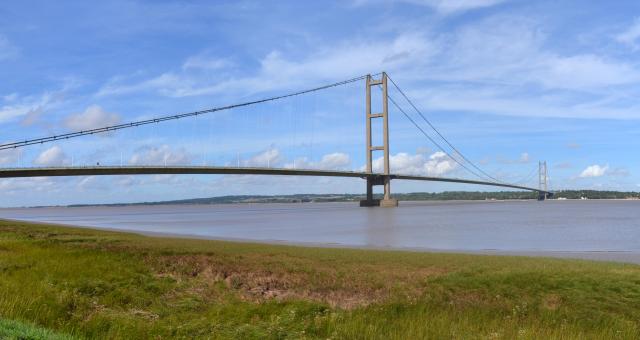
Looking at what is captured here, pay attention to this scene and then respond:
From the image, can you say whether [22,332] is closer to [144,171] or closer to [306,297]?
[306,297]

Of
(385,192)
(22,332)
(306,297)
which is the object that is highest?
(385,192)

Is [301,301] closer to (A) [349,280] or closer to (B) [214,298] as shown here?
(B) [214,298]

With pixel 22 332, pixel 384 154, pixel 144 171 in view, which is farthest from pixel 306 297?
pixel 384 154

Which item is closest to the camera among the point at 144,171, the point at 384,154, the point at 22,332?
the point at 22,332

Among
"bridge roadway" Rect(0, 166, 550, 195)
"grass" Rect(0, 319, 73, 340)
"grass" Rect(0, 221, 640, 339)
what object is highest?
"bridge roadway" Rect(0, 166, 550, 195)

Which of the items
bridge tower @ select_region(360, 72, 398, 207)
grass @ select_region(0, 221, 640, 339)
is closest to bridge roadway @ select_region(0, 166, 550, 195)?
bridge tower @ select_region(360, 72, 398, 207)

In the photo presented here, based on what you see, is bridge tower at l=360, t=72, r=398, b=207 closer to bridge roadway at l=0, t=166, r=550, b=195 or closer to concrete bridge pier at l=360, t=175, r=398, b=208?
concrete bridge pier at l=360, t=175, r=398, b=208

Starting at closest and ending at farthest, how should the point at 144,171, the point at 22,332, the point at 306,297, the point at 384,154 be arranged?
the point at 22,332
the point at 306,297
the point at 144,171
the point at 384,154

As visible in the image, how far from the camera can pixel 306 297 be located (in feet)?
29.6

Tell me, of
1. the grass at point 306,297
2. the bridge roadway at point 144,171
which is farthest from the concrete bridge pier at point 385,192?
the grass at point 306,297

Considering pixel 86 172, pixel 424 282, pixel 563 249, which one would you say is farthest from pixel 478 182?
pixel 424 282

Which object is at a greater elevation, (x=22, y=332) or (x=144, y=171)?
(x=144, y=171)

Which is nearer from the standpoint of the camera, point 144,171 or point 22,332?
point 22,332

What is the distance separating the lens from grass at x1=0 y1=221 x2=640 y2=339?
6.06m
